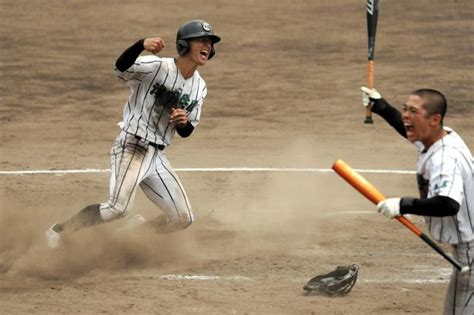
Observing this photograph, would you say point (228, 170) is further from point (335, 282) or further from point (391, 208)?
point (391, 208)

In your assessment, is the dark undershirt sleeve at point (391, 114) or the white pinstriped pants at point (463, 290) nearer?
the white pinstriped pants at point (463, 290)

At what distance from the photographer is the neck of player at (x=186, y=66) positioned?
33.8 feet

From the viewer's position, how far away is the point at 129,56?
988 cm

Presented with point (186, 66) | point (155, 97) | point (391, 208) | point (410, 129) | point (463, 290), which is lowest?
point (463, 290)

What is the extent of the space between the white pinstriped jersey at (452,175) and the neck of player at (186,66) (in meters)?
3.26

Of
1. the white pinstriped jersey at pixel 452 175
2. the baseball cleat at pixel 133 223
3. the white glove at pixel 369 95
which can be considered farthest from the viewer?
the baseball cleat at pixel 133 223

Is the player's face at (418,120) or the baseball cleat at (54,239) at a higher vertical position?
the player's face at (418,120)

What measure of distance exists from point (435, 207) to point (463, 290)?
709mm

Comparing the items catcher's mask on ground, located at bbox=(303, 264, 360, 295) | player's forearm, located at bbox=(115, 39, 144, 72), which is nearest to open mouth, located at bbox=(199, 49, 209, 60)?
player's forearm, located at bbox=(115, 39, 144, 72)

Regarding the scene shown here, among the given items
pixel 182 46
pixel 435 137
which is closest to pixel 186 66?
pixel 182 46

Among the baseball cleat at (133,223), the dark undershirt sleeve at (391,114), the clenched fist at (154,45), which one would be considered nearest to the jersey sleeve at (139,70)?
the clenched fist at (154,45)

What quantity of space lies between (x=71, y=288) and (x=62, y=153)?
5.56 meters

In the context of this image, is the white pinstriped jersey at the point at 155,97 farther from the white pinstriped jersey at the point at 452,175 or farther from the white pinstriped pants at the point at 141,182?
the white pinstriped jersey at the point at 452,175

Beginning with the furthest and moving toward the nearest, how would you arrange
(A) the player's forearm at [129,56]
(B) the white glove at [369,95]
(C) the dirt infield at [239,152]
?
(C) the dirt infield at [239,152] → (A) the player's forearm at [129,56] → (B) the white glove at [369,95]
